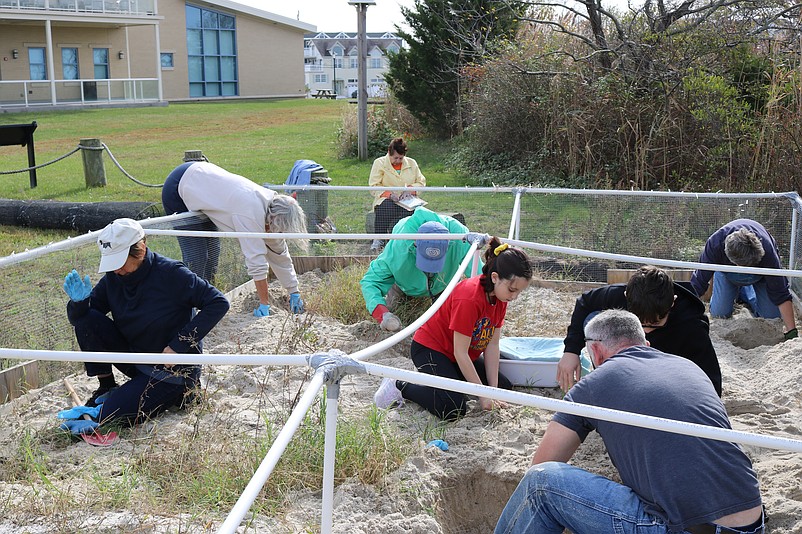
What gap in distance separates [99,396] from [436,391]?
1.83 m

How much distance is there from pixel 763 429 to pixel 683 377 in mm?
1686

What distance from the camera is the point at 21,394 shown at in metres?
4.82

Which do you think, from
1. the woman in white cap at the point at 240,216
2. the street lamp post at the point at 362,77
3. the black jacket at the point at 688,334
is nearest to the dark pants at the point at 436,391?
the black jacket at the point at 688,334

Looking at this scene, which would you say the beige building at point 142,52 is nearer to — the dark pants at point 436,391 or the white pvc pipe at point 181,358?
the dark pants at point 436,391

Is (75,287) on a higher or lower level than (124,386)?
higher

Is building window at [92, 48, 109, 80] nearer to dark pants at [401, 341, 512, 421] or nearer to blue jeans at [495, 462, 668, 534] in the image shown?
dark pants at [401, 341, 512, 421]

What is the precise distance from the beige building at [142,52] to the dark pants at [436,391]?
2616 centimetres

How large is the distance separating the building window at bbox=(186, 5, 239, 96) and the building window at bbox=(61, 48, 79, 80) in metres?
5.93

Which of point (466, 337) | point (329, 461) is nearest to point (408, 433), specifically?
point (466, 337)

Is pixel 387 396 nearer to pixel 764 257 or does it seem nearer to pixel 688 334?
pixel 688 334

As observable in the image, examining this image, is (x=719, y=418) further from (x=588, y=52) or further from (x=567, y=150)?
(x=588, y=52)

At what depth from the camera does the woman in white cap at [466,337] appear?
4.32 m

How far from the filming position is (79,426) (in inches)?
167

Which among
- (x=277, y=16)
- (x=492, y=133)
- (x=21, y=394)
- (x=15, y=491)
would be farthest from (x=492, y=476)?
(x=277, y=16)
